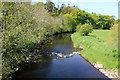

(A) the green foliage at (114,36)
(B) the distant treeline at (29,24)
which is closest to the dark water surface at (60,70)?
(B) the distant treeline at (29,24)

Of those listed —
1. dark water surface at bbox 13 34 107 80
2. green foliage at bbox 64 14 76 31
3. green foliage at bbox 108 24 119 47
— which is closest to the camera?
green foliage at bbox 108 24 119 47

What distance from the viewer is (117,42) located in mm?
14781

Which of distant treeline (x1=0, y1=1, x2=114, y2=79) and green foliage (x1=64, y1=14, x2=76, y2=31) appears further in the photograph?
green foliage (x1=64, y1=14, x2=76, y2=31)

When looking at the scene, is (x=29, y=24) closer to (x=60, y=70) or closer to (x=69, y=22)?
(x=60, y=70)

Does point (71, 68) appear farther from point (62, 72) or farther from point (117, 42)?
point (117, 42)

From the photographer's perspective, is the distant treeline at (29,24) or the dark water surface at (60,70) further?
the dark water surface at (60,70)

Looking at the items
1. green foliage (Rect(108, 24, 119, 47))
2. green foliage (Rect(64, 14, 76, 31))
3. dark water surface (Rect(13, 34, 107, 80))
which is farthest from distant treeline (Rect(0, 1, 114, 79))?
green foliage (Rect(108, 24, 119, 47))

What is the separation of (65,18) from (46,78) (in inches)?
1696

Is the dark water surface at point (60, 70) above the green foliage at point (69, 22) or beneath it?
beneath

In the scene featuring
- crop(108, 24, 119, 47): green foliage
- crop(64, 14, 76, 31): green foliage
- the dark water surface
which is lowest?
the dark water surface

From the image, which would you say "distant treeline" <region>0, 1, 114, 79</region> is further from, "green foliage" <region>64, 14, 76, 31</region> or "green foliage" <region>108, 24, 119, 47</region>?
"green foliage" <region>108, 24, 119, 47</region>

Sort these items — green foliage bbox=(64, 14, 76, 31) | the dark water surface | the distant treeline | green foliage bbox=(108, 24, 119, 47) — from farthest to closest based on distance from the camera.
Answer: green foliage bbox=(64, 14, 76, 31)
the dark water surface
green foliage bbox=(108, 24, 119, 47)
the distant treeline

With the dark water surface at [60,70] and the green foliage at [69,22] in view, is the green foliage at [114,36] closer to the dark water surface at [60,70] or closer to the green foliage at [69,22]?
the dark water surface at [60,70]

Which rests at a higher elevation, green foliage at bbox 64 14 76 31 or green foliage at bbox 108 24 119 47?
green foliage at bbox 64 14 76 31
